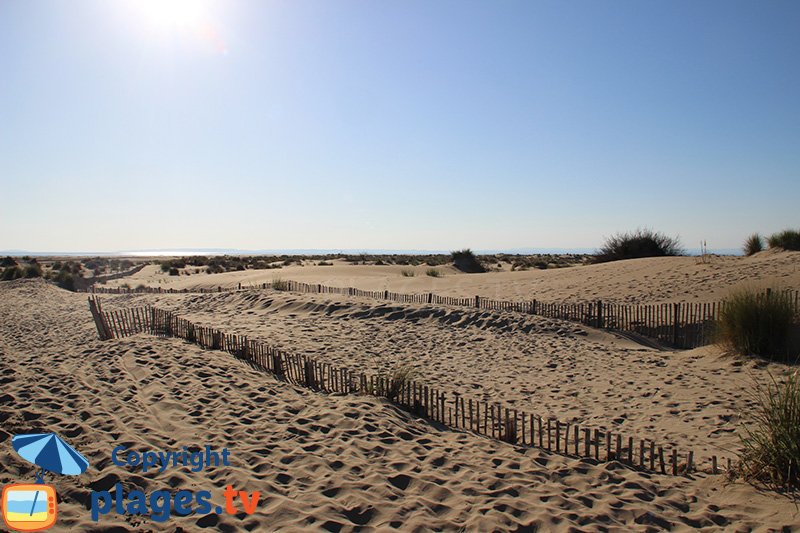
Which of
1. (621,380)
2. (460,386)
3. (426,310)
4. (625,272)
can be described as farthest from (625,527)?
(625,272)

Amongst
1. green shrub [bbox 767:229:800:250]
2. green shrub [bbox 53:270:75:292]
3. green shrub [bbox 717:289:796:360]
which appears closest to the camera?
green shrub [bbox 717:289:796:360]

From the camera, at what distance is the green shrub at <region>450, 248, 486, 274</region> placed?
3681cm

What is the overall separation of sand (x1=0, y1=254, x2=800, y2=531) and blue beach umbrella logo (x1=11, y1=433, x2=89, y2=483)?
0.35ft

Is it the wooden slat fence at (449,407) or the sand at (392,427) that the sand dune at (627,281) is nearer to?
the sand at (392,427)

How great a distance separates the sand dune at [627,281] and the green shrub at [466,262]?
8.94m

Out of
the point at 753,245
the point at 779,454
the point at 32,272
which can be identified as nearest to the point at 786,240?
the point at 753,245

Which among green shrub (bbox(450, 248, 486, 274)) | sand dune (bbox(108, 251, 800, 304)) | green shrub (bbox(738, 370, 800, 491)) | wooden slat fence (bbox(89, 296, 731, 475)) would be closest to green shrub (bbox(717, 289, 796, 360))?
wooden slat fence (bbox(89, 296, 731, 475))

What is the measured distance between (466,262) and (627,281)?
1895cm

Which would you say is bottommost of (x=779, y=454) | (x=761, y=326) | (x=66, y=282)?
(x=779, y=454)

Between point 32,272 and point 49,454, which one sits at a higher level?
point 32,272

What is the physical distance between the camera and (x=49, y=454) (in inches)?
178

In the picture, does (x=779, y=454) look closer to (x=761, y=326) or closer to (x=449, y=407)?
(x=449, y=407)

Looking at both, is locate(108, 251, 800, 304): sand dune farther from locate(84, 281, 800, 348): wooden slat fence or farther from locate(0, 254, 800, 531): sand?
locate(0, 254, 800, 531): sand

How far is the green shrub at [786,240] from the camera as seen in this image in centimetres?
2261
